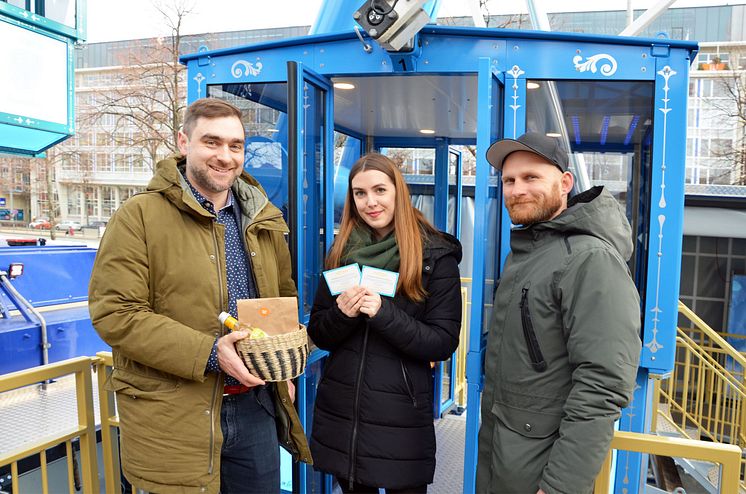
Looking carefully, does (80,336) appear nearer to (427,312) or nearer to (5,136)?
(5,136)

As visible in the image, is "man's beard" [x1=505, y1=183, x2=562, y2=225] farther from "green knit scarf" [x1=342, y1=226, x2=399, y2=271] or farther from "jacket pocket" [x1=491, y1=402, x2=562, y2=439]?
"jacket pocket" [x1=491, y1=402, x2=562, y2=439]

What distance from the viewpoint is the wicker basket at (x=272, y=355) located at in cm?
181

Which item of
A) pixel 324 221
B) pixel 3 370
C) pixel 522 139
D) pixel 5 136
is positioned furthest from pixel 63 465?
pixel 5 136

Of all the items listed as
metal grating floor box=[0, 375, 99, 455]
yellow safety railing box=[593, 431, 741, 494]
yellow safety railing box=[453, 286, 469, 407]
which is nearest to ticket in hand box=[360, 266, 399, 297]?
yellow safety railing box=[593, 431, 741, 494]

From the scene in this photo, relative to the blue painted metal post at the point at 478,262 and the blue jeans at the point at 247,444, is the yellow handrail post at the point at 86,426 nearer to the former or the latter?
the blue jeans at the point at 247,444

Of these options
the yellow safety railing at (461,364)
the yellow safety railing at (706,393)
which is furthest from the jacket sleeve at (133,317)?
the yellow safety railing at (461,364)

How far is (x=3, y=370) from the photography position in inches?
195

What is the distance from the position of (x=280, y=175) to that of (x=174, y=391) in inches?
70.8

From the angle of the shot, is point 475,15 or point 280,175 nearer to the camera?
point 280,175

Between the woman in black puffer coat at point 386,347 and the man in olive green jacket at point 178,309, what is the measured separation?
0.38 meters

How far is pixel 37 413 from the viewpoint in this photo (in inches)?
165

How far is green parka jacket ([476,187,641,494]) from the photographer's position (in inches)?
63.8

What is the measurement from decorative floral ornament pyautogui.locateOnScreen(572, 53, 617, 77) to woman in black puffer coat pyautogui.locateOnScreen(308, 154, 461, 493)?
1210 mm

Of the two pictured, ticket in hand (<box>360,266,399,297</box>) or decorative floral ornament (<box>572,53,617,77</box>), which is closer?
ticket in hand (<box>360,266,399,297</box>)
